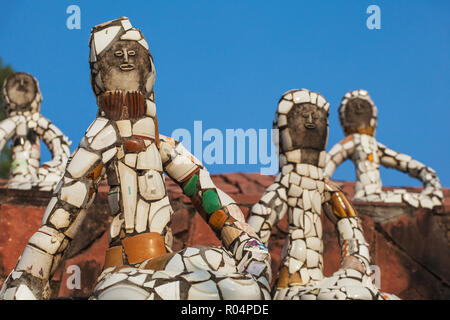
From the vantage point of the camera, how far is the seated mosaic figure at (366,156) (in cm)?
629

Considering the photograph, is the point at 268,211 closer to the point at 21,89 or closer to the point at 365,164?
the point at 365,164

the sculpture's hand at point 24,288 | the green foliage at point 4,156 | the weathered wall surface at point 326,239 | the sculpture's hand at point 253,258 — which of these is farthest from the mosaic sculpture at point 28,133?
the green foliage at point 4,156

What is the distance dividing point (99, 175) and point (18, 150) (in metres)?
3.10

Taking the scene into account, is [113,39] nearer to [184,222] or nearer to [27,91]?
[184,222]

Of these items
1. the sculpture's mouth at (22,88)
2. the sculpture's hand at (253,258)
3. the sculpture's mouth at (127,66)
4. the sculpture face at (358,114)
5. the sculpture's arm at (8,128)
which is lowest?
the sculpture's hand at (253,258)

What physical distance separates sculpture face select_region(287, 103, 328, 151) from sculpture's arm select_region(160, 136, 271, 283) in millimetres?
962

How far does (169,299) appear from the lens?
2.59 metres

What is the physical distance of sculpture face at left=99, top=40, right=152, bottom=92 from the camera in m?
3.39

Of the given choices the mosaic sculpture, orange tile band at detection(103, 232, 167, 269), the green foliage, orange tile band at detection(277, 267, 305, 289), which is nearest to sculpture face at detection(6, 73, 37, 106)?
the mosaic sculpture

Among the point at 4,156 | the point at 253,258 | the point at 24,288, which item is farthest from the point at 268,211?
the point at 4,156

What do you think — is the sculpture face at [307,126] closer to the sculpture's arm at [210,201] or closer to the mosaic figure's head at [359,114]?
the sculpture's arm at [210,201]

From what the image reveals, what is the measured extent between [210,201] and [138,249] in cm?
53

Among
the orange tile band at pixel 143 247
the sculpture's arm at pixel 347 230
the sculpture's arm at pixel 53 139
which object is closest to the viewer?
the orange tile band at pixel 143 247
